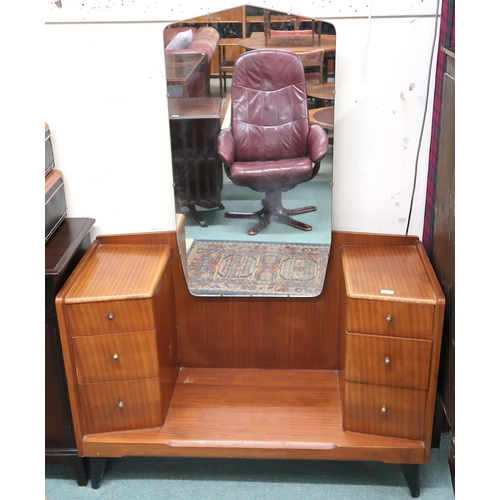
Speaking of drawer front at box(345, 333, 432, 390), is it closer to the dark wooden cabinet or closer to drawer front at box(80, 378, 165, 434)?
drawer front at box(80, 378, 165, 434)

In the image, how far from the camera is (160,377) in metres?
1.93

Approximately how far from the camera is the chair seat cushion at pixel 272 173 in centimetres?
190

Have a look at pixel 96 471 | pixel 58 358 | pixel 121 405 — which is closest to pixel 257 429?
pixel 121 405

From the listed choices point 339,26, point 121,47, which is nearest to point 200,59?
point 121,47

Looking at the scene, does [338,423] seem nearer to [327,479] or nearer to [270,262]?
[327,479]

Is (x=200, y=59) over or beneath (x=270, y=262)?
over

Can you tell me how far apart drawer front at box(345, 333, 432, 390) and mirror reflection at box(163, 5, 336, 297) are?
322 millimetres

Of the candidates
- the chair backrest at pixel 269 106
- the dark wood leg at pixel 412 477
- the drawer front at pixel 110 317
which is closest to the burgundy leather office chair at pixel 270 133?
the chair backrest at pixel 269 106

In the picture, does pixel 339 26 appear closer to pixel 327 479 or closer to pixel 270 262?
pixel 270 262

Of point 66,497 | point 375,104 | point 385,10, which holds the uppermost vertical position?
point 385,10

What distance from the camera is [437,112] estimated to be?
184 cm

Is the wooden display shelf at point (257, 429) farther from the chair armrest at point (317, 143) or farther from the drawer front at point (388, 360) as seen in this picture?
the chair armrest at point (317, 143)

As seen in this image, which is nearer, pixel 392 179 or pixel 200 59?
pixel 200 59

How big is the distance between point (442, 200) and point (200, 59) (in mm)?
843
